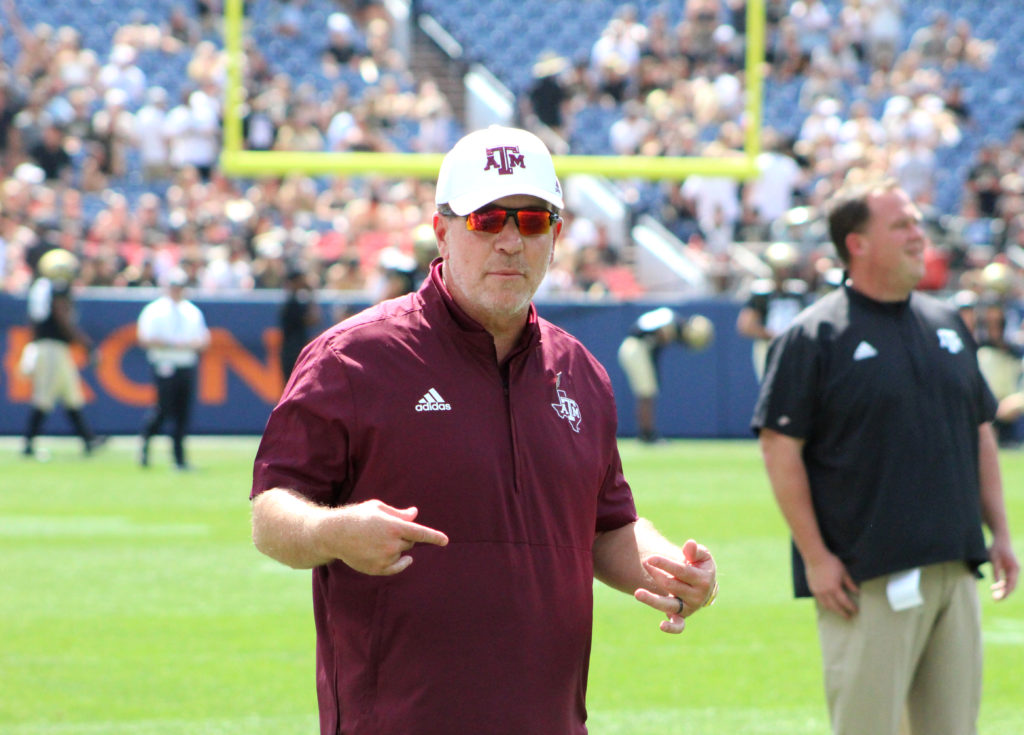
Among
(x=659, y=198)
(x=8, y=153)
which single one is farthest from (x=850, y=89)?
(x=8, y=153)

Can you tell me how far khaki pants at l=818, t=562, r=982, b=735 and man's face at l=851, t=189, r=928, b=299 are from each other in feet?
2.89

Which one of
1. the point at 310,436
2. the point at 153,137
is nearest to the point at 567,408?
the point at 310,436

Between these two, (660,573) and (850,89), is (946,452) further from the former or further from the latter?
(850,89)

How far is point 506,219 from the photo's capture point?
3234 mm

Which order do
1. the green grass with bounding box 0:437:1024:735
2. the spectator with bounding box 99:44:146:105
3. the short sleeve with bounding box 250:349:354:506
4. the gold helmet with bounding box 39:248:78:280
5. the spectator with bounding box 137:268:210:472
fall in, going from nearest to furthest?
the short sleeve with bounding box 250:349:354:506 → the green grass with bounding box 0:437:1024:735 → the spectator with bounding box 137:268:210:472 → the gold helmet with bounding box 39:248:78:280 → the spectator with bounding box 99:44:146:105

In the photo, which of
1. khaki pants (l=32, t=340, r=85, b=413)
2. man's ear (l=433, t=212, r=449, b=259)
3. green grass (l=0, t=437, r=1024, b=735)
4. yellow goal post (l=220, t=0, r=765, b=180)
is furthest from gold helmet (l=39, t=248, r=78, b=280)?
man's ear (l=433, t=212, r=449, b=259)

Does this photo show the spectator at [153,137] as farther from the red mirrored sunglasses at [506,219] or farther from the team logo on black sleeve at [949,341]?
the red mirrored sunglasses at [506,219]

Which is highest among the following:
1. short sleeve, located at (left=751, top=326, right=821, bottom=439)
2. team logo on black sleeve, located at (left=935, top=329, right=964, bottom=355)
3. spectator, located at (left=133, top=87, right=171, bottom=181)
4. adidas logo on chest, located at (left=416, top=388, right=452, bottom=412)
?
spectator, located at (left=133, top=87, right=171, bottom=181)

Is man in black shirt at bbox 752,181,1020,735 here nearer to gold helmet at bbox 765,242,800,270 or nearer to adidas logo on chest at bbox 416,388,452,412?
adidas logo on chest at bbox 416,388,452,412

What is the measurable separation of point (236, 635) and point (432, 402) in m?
5.54

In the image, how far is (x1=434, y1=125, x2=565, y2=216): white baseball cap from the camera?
10.6 feet

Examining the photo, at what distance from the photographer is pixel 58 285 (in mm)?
17203

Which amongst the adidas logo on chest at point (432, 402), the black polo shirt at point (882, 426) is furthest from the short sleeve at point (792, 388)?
the adidas logo on chest at point (432, 402)

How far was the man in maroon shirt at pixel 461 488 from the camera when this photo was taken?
312 cm
